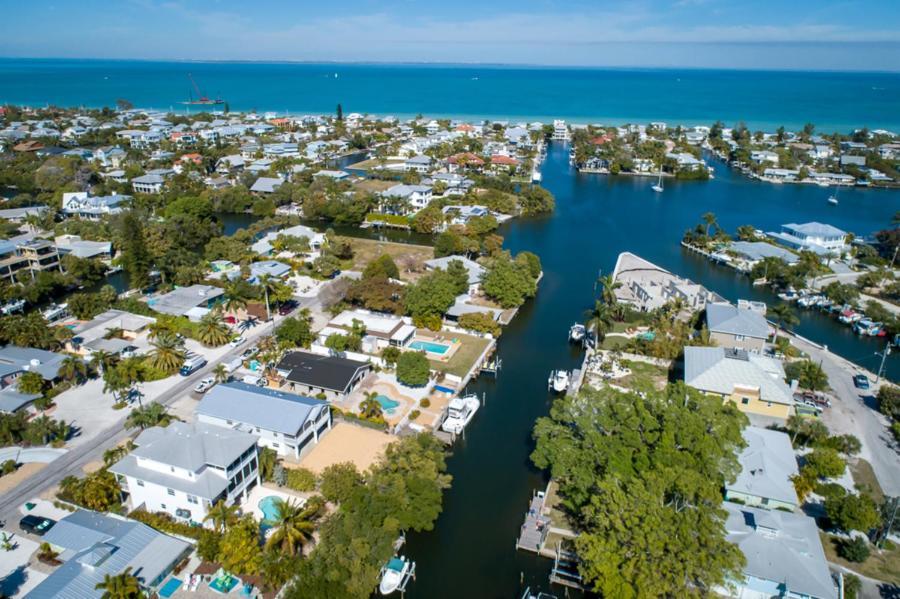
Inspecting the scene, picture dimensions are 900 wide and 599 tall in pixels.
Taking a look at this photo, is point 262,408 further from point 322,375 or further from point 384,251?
point 384,251

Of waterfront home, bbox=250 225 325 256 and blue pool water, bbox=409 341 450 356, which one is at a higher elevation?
waterfront home, bbox=250 225 325 256

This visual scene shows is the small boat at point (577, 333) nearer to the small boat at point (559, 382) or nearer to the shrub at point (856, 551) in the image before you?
the small boat at point (559, 382)

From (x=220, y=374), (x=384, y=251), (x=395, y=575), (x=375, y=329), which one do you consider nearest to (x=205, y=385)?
(x=220, y=374)

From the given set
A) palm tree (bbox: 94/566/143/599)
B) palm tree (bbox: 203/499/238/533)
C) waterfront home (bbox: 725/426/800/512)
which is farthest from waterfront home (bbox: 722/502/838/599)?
palm tree (bbox: 94/566/143/599)

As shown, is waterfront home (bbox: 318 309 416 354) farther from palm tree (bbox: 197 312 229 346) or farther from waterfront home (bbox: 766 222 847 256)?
waterfront home (bbox: 766 222 847 256)

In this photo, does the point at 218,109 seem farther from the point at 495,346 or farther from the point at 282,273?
the point at 495,346

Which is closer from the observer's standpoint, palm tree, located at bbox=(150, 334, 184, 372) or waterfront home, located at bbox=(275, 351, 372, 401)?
waterfront home, located at bbox=(275, 351, 372, 401)

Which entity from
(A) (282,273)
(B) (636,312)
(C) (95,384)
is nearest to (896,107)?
(B) (636,312)
